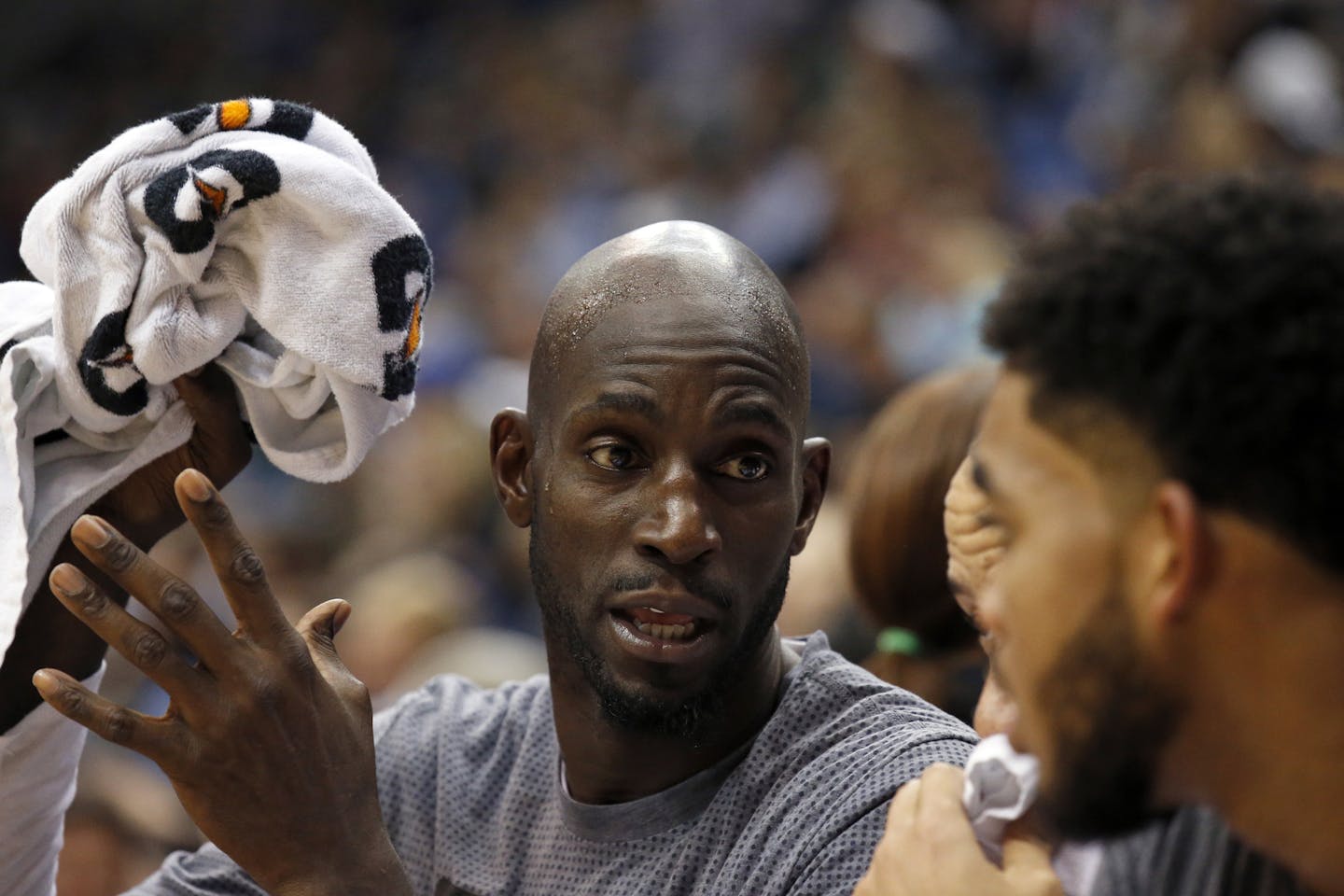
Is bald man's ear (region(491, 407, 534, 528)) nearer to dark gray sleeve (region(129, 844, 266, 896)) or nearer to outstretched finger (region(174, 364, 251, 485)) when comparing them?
outstretched finger (region(174, 364, 251, 485))

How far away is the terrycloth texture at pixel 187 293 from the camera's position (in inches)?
78.8

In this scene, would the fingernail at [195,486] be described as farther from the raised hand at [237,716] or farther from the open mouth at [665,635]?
the open mouth at [665,635]

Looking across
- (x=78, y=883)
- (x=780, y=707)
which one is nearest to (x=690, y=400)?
(x=780, y=707)

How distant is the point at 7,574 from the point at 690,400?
897mm

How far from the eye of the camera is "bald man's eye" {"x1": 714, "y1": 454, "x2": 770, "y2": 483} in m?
2.21

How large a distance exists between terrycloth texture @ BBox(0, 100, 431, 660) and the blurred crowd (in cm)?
120

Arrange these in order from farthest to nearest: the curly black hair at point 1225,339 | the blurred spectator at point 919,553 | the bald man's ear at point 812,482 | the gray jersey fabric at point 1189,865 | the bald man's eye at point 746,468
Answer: the blurred spectator at point 919,553, the bald man's ear at point 812,482, the bald man's eye at point 746,468, the gray jersey fabric at point 1189,865, the curly black hair at point 1225,339

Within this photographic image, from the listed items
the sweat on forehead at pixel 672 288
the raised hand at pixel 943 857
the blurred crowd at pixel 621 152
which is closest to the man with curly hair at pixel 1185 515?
the raised hand at pixel 943 857

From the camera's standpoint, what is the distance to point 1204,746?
1438mm

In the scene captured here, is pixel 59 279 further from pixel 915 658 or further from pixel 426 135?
pixel 426 135

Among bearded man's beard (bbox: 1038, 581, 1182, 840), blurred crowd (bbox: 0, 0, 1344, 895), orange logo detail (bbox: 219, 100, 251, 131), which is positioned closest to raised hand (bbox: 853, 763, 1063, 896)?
bearded man's beard (bbox: 1038, 581, 1182, 840)

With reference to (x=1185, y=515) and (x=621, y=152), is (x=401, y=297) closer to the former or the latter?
(x=1185, y=515)

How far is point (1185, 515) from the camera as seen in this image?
54.2 inches

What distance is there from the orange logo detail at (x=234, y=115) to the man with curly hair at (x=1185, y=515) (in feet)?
3.51
